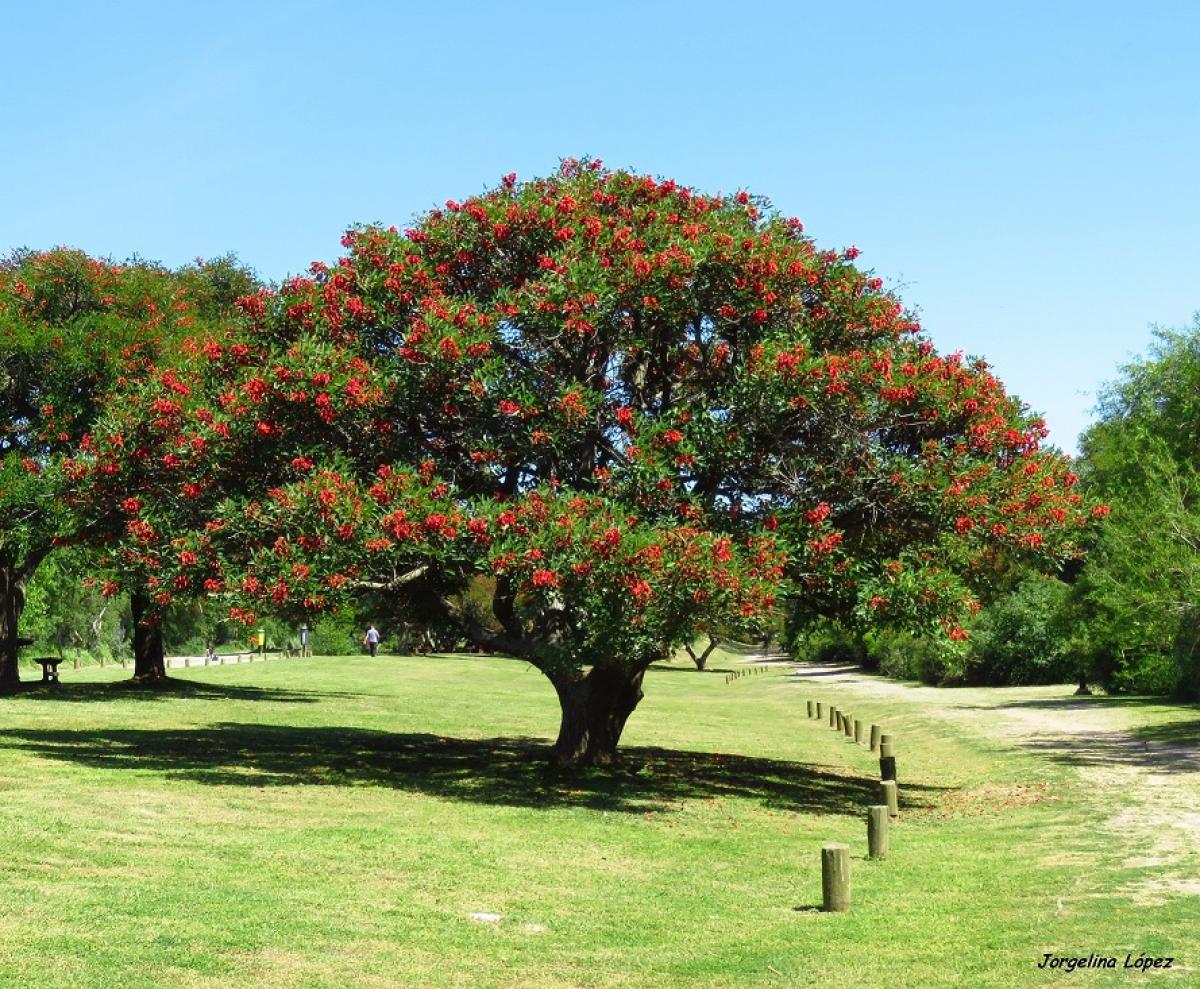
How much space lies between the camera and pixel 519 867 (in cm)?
1599

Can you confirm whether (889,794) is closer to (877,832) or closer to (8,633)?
(877,832)

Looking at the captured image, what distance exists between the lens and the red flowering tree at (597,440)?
1972 centimetres

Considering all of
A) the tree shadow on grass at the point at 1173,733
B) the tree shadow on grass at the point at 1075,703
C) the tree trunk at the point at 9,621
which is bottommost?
the tree shadow on grass at the point at 1075,703

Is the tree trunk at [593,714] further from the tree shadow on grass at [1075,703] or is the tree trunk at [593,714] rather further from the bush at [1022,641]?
the bush at [1022,641]

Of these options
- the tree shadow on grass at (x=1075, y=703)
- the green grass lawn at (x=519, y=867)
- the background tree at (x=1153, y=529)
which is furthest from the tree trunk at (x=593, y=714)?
the tree shadow on grass at (x=1075, y=703)

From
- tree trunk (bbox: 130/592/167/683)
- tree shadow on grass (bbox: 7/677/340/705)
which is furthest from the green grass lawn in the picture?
tree trunk (bbox: 130/592/167/683)

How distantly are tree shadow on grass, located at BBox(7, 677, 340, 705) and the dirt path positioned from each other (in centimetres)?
2248

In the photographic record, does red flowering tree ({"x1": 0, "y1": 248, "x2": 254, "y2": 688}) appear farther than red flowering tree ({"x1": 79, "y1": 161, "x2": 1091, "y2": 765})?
Yes

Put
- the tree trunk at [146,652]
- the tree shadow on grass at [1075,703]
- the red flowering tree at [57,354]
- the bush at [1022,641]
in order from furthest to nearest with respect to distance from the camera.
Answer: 1. the bush at [1022,641]
2. the tree shadow on grass at [1075,703]
3. the tree trunk at [146,652]
4. the red flowering tree at [57,354]

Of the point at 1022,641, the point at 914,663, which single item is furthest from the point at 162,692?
the point at 914,663

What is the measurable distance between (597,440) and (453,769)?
27.0 feet

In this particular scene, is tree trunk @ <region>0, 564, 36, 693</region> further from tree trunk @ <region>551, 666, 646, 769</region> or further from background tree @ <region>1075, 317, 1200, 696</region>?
background tree @ <region>1075, 317, 1200, 696</region>

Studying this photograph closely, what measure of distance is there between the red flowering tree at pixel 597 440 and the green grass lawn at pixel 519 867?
10.3 ft

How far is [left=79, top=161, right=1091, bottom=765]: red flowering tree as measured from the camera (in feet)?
64.7
